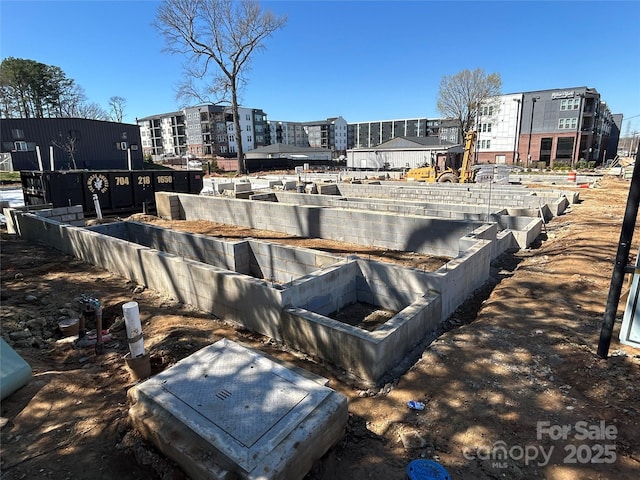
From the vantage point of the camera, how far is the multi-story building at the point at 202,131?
76375 millimetres

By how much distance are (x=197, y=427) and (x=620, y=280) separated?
14.5 feet

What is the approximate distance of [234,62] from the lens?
38531 millimetres

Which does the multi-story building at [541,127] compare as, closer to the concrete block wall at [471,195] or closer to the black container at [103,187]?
the concrete block wall at [471,195]

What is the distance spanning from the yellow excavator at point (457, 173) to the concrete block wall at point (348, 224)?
13585mm

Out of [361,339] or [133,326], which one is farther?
[361,339]

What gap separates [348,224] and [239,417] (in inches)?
336

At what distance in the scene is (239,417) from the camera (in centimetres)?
281

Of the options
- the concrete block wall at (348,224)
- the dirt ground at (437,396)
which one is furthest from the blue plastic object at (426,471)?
the concrete block wall at (348,224)

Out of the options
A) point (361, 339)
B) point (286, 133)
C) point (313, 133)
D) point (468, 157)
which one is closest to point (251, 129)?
point (286, 133)

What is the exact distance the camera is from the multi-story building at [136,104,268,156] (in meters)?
76.4

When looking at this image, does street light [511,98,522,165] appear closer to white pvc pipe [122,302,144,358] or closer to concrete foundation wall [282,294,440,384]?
concrete foundation wall [282,294,440,384]

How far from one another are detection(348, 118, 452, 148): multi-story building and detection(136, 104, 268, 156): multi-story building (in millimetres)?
27050

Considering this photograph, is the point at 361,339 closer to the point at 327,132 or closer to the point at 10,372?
the point at 10,372

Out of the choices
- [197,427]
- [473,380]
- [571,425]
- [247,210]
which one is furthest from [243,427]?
[247,210]
